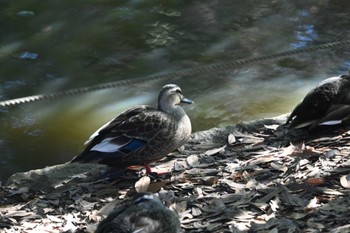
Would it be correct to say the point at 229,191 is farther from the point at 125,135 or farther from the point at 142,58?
the point at 142,58

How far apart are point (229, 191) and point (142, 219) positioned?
998mm

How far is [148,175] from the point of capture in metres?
4.73

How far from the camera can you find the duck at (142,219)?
346cm

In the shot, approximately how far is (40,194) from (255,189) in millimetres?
1404

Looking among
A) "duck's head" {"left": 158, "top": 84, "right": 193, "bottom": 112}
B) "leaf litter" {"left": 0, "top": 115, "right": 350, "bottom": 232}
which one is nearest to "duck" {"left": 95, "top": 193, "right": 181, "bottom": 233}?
"leaf litter" {"left": 0, "top": 115, "right": 350, "bottom": 232}

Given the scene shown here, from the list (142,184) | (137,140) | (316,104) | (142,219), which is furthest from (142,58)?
(142,219)

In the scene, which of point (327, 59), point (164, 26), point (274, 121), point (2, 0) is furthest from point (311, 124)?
point (2, 0)

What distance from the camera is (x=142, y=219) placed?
3.51 m

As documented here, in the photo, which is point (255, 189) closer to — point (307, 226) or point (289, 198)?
point (289, 198)

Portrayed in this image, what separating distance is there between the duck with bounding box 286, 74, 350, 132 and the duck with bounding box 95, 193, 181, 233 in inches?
69.9

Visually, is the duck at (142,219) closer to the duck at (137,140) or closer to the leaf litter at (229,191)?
the leaf litter at (229,191)

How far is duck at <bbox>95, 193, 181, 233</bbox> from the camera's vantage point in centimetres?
346

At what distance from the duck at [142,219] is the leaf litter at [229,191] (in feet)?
1.36

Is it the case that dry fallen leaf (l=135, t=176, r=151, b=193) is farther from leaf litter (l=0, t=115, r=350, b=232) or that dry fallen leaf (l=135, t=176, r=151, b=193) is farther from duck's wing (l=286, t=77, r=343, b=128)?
duck's wing (l=286, t=77, r=343, b=128)
